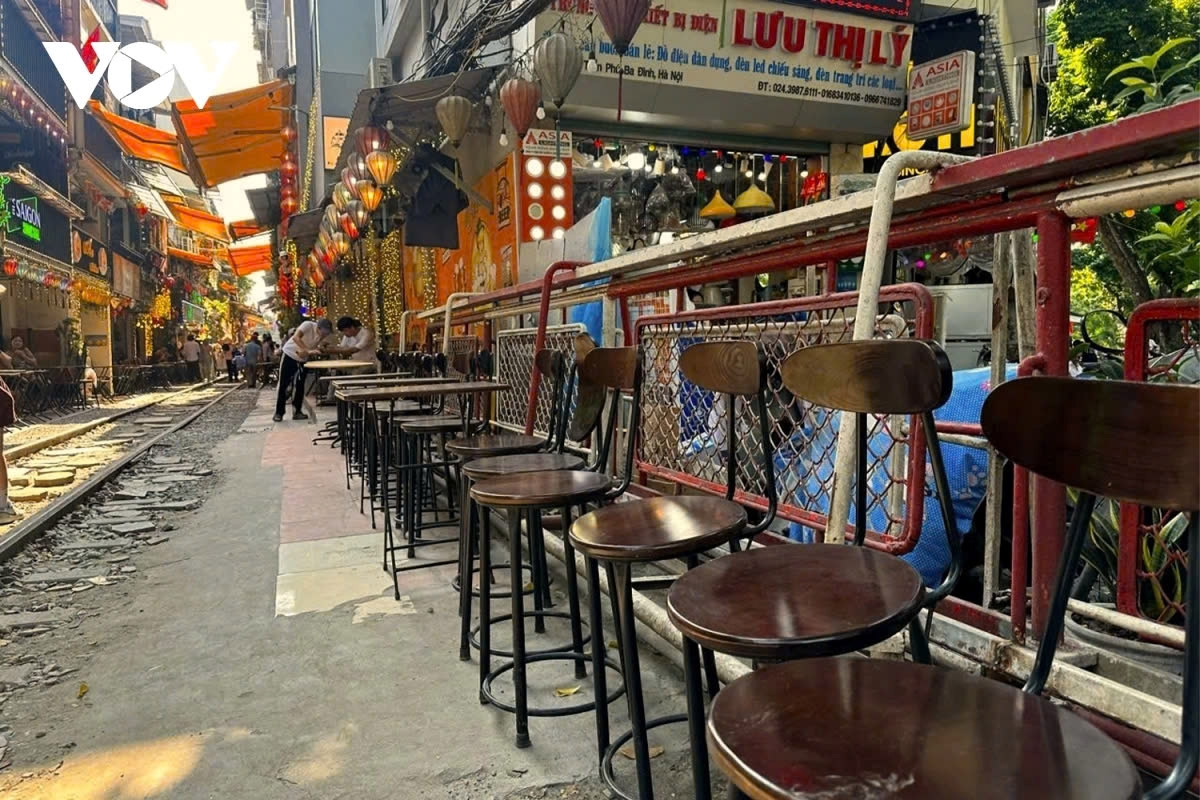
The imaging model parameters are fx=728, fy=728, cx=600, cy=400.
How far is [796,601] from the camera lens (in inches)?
49.2

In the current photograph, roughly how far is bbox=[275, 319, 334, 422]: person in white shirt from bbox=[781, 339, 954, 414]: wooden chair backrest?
1038cm

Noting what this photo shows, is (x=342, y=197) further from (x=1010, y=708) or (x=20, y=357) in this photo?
(x=1010, y=708)

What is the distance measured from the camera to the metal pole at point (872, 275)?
1.70 metres

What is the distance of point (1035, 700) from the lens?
3.17 ft

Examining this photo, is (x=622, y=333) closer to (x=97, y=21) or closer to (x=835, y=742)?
(x=835, y=742)

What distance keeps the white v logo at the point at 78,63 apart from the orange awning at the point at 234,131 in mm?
2660

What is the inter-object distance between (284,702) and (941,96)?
29.5 ft

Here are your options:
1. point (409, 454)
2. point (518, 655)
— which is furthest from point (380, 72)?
point (518, 655)

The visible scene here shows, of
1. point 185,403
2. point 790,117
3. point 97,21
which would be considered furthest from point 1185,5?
point 97,21

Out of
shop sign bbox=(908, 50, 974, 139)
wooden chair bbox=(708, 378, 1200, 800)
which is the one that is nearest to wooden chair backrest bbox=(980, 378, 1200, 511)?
wooden chair bbox=(708, 378, 1200, 800)

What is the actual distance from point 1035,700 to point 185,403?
1993cm

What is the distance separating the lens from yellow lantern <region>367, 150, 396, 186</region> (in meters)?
8.16

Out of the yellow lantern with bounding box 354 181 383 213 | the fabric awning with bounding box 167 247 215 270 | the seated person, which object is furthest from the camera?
the fabric awning with bounding box 167 247 215 270

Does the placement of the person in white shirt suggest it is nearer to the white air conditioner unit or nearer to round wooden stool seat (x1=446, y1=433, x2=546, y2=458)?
the white air conditioner unit
